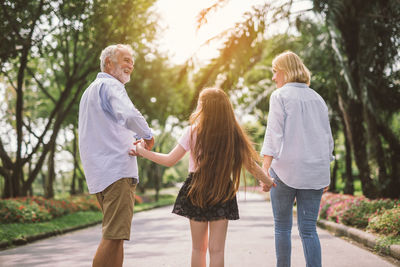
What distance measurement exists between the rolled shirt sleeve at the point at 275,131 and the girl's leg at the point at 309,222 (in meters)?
0.43

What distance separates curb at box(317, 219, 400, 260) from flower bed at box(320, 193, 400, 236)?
7.2 inches

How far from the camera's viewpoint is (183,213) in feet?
11.4

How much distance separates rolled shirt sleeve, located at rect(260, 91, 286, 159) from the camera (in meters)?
3.82

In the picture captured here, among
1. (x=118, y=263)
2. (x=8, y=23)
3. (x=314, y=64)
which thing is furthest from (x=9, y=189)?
(x=314, y=64)

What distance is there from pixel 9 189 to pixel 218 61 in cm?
1017

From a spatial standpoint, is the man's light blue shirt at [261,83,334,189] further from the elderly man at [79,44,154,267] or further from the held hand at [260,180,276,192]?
the elderly man at [79,44,154,267]

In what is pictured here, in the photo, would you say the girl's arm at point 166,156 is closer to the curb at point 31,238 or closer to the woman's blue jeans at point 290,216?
the woman's blue jeans at point 290,216

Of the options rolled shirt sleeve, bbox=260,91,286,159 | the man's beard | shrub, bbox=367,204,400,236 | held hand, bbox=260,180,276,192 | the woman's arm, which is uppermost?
the man's beard

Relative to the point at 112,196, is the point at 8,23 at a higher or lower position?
higher

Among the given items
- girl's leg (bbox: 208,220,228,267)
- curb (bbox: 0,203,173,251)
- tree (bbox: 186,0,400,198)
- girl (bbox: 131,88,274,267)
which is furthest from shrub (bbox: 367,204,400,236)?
curb (bbox: 0,203,173,251)

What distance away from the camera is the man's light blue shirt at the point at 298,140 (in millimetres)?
3789

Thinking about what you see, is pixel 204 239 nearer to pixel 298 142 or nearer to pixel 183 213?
pixel 183 213

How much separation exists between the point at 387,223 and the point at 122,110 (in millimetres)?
5191

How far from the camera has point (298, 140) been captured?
383 centimetres
